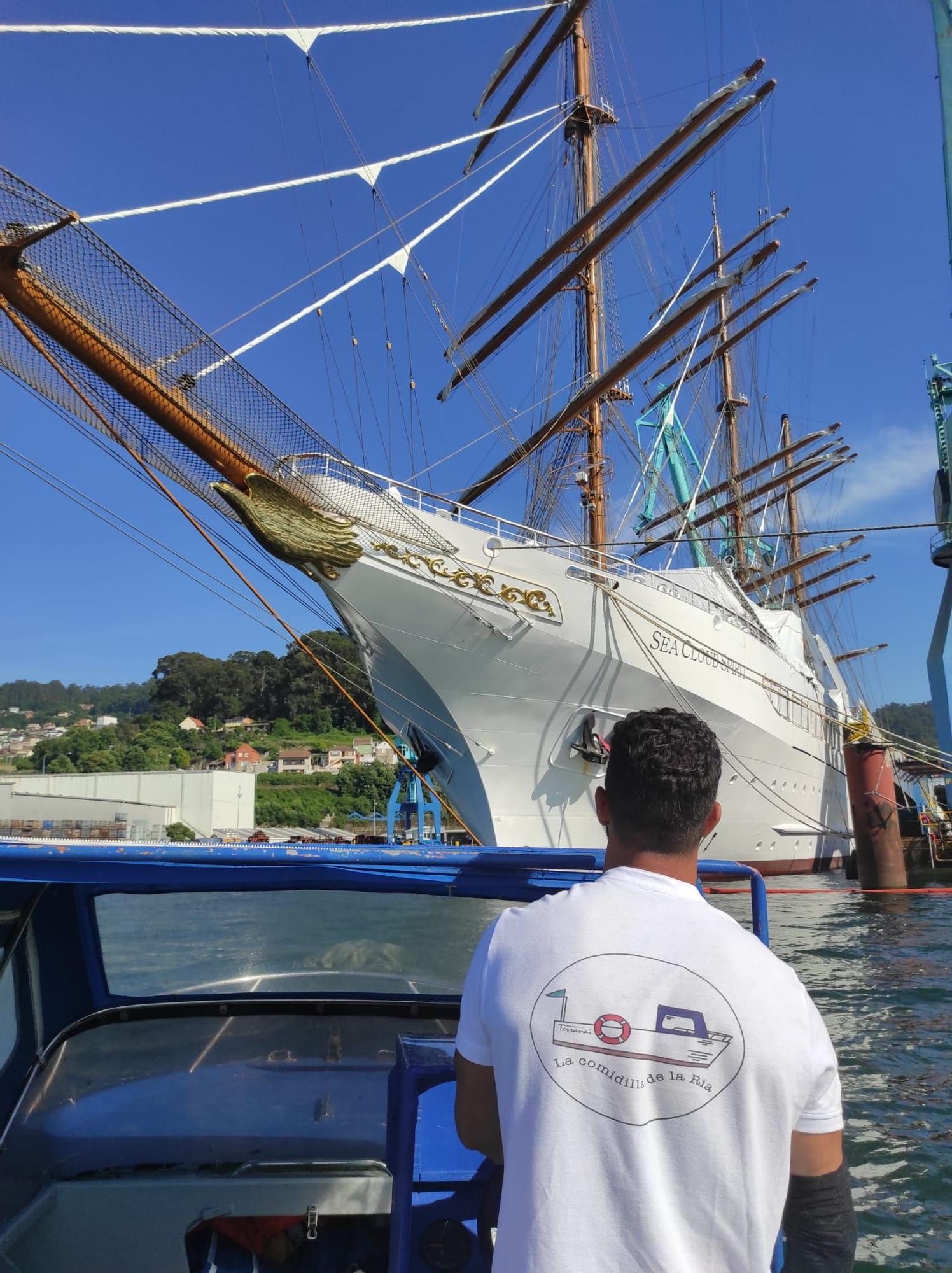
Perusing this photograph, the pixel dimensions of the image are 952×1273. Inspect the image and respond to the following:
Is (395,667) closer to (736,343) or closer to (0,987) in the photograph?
(0,987)

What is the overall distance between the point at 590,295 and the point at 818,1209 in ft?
79.3

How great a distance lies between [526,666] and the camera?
15406 millimetres

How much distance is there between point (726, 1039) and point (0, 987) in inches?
136

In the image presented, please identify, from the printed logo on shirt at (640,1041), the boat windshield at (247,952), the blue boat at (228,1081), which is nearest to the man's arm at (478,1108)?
the printed logo on shirt at (640,1041)

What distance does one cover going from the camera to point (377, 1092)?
3875 mm

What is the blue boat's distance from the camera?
2.45 meters

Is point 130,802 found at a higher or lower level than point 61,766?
lower

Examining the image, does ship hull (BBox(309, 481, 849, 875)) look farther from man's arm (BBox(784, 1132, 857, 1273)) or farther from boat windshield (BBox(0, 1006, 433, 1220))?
man's arm (BBox(784, 1132, 857, 1273))

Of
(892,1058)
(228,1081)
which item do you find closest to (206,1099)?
(228,1081)

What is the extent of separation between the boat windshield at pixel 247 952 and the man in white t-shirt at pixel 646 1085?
2354mm

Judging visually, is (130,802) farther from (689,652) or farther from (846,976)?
(846,976)

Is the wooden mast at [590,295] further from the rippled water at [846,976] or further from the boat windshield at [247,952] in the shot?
the boat windshield at [247,952]

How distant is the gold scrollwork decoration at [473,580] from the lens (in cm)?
1433

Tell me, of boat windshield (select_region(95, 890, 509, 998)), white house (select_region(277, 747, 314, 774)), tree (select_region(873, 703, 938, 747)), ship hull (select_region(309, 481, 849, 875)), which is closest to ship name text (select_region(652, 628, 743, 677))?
ship hull (select_region(309, 481, 849, 875))
